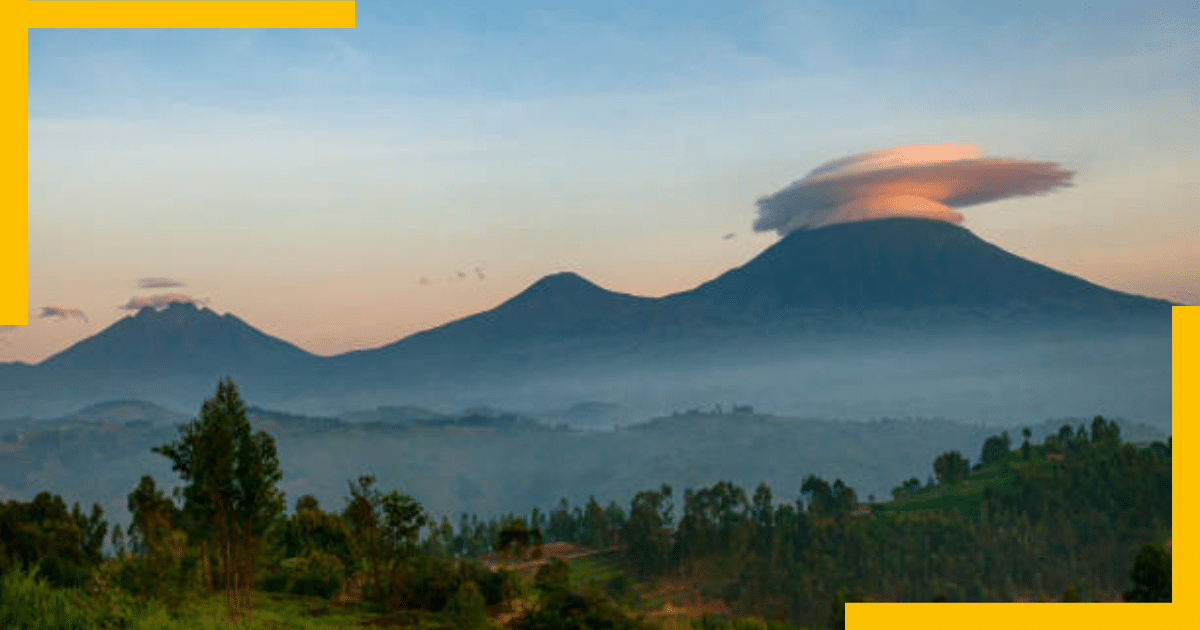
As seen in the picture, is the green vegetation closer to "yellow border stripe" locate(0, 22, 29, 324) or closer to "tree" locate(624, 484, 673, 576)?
"tree" locate(624, 484, 673, 576)

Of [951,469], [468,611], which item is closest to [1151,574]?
[468,611]

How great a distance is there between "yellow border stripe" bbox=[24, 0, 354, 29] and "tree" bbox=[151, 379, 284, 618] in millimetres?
15536

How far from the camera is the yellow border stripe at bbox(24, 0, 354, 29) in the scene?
45.0 ft

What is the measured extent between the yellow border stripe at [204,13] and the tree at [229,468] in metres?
15.5

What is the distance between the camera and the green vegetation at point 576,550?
95.0 feet

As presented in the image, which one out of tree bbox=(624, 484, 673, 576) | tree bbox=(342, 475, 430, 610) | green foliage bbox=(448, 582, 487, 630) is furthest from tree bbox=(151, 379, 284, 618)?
tree bbox=(624, 484, 673, 576)

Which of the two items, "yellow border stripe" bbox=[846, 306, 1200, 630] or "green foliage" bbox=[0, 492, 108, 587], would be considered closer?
"yellow border stripe" bbox=[846, 306, 1200, 630]

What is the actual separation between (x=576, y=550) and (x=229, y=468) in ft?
394

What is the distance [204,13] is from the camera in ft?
45.1

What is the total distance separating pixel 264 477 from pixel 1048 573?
125701 millimetres

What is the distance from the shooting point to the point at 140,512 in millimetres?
52219

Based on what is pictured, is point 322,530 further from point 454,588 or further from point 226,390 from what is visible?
point 226,390

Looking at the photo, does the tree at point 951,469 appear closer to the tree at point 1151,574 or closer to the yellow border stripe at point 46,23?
the tree at point 1151,574

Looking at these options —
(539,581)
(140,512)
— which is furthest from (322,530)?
(539,581)
